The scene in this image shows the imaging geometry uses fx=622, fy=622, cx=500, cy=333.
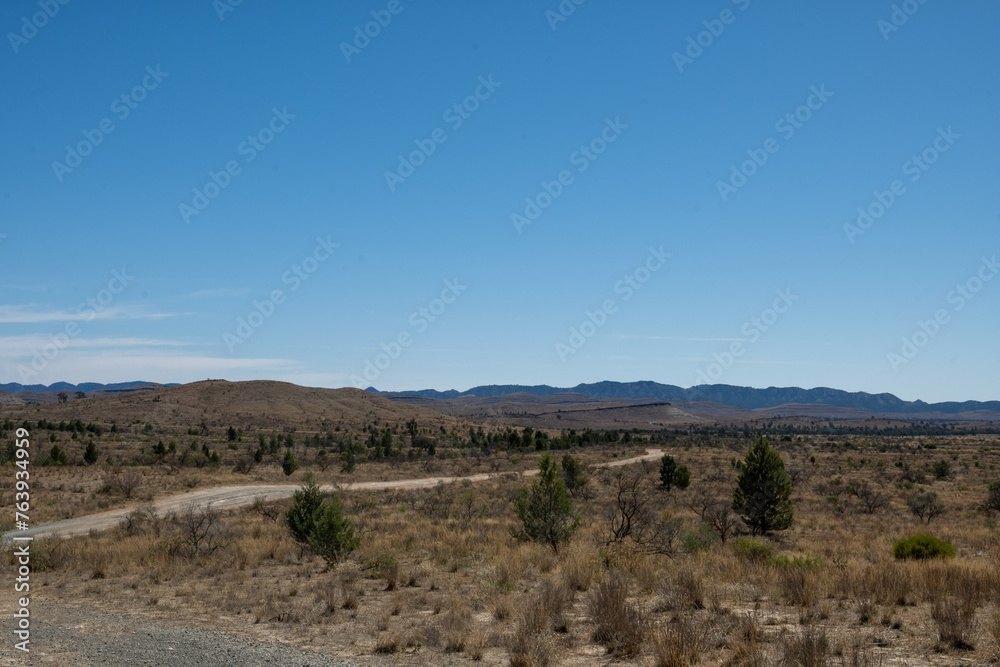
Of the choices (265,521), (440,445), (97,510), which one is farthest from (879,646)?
(440,445)

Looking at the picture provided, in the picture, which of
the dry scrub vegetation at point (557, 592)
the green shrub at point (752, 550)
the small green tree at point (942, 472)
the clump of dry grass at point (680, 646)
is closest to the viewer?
the clump of dry grass at point (680, 646)

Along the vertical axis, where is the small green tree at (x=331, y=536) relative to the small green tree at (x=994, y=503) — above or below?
above

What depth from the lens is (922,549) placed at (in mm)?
13789

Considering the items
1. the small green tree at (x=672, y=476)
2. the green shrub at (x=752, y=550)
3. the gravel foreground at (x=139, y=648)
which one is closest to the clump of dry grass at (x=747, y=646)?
the gravel foreground at (x=139, y=648)

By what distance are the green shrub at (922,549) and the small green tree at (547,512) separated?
7.48 metres

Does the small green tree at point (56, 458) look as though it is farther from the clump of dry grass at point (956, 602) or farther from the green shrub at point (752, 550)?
the clump of dry grass at point (956, 602)

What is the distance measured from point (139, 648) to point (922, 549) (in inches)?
598

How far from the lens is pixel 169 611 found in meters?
10.2

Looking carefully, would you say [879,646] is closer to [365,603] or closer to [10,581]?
[365,603]

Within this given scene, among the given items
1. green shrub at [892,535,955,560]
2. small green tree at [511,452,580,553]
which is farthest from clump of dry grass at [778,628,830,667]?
small green tree at [511,452,580,553]

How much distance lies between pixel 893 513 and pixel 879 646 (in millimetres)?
25367

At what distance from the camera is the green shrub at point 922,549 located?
1368cm

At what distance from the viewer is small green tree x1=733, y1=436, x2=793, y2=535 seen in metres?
21.7

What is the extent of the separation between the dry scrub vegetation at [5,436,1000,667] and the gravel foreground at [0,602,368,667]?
50cm
